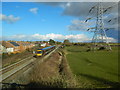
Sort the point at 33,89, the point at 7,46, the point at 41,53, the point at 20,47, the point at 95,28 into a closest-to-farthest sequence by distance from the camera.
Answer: the point at 33,89 → the point at 41,53 → the point at 95,28 → the point at 7,46 → the point at 20,47

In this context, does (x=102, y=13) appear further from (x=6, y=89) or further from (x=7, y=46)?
(x=6, y=89)

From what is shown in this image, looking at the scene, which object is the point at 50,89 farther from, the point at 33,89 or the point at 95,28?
the point at 95,28

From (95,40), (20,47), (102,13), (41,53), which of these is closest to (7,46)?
(20,47)

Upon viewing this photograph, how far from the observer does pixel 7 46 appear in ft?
177

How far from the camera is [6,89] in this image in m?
8.24

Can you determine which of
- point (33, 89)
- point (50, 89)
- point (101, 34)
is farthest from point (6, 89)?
point (101, 34)

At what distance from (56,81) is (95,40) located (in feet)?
144

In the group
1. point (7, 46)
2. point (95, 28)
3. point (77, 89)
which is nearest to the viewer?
point (77, 89)

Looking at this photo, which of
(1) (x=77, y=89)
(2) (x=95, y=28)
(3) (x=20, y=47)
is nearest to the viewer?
(1) (x=77, y=89)

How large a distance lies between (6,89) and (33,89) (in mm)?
1659

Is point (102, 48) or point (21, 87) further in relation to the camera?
point (102, 48)

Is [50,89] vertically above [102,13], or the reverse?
[102,13]

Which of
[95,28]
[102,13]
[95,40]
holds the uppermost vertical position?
[102,13]

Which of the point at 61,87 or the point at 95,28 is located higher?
the point at 95,28
